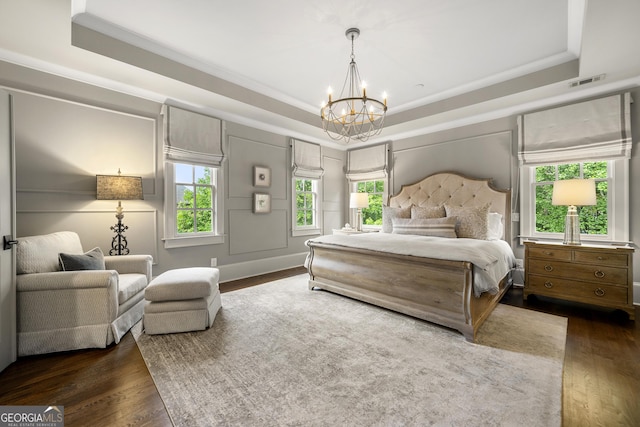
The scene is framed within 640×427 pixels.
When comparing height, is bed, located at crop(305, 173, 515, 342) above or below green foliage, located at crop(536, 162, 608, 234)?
below

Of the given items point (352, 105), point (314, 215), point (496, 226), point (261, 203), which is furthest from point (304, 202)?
point (496, 226)

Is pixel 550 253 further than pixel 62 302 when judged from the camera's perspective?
Yes

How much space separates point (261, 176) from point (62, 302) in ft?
9.95

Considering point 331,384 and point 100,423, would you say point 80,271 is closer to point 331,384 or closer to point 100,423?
point 100,423


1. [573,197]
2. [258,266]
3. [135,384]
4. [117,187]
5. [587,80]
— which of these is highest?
[587,80]

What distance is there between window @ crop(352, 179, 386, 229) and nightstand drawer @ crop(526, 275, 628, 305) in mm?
2833

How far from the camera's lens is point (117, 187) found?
2908mm

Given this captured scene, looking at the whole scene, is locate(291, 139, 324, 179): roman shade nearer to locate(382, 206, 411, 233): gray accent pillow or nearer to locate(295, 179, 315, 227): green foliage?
locate(295, 179, 315, 227): green foliage

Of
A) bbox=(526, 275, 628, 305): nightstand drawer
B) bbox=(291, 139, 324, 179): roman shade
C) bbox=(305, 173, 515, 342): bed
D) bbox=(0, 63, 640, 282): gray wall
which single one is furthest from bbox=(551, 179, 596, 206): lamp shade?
bbox=(291, 139, 324, 179): roman shade

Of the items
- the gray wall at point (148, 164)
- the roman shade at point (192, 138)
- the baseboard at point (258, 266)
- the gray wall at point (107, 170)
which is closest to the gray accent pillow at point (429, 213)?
the gray wall at point (148, 164)

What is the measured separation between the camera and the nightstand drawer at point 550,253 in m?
3.06

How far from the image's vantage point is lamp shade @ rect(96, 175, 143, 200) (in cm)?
286

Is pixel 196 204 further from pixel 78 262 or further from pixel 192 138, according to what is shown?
pixel 78 262

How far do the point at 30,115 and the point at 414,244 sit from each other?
412 centimetres
